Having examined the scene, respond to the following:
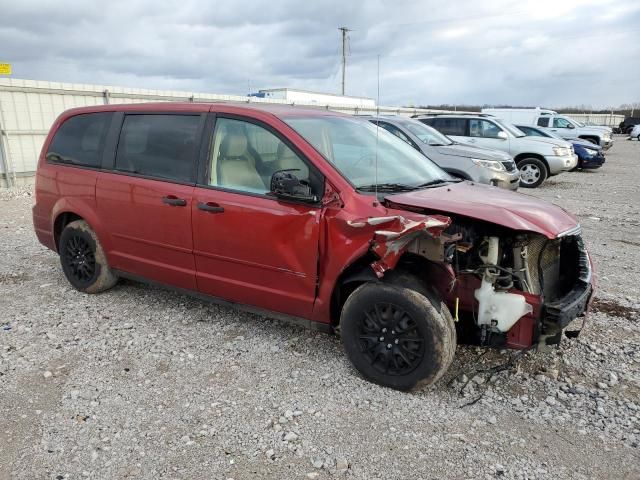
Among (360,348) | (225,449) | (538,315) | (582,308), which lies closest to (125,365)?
(225,449)

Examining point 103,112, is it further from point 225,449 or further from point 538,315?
point 538,315

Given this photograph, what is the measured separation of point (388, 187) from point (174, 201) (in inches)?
65.0

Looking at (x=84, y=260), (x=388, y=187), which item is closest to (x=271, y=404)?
(x=388, y=187)

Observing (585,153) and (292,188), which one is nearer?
(292,188)

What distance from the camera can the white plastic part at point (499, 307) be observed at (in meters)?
3.08

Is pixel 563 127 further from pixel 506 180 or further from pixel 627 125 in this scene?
pixel 627 125

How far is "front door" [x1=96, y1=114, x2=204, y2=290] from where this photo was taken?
404cm

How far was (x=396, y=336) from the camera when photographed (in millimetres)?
3244

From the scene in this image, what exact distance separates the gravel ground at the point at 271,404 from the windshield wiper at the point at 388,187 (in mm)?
1243

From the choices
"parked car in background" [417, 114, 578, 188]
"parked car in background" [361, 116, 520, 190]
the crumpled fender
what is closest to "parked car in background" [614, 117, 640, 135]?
"parked car in background" [417, 114, 578, 188]

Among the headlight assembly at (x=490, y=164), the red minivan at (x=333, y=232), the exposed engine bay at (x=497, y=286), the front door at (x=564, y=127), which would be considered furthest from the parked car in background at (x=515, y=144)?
the exposed engine bay at (x=497, y=286)

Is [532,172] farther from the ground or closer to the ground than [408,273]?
closer to the ground

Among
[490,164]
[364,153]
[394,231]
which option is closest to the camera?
[394,231]

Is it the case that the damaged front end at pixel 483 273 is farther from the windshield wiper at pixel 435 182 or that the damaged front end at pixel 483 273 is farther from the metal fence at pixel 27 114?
the metal fence at pixel 27 114
